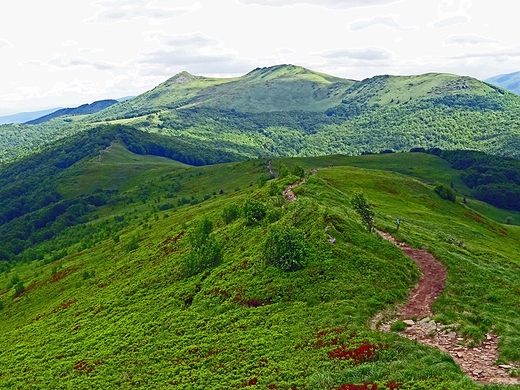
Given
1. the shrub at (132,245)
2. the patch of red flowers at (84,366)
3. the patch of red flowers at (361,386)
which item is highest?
the patch of red flowers at (361,386)

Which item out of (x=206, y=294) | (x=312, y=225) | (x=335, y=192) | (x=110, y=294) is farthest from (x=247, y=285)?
(x=335, y=192)

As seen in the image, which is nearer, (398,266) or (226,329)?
(226,329)

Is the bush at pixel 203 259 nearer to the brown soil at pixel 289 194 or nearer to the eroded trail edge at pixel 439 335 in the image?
the brown soil at pixel 289 194

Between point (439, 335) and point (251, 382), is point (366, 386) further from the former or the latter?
point (439, 335)

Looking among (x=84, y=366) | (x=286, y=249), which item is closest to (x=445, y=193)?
(x=286, y=249)

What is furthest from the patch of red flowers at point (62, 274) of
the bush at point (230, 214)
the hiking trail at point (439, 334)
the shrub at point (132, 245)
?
the hiking trail at point (439, 334)

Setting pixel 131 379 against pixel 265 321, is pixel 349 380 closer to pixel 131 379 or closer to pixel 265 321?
pixel 265 321
